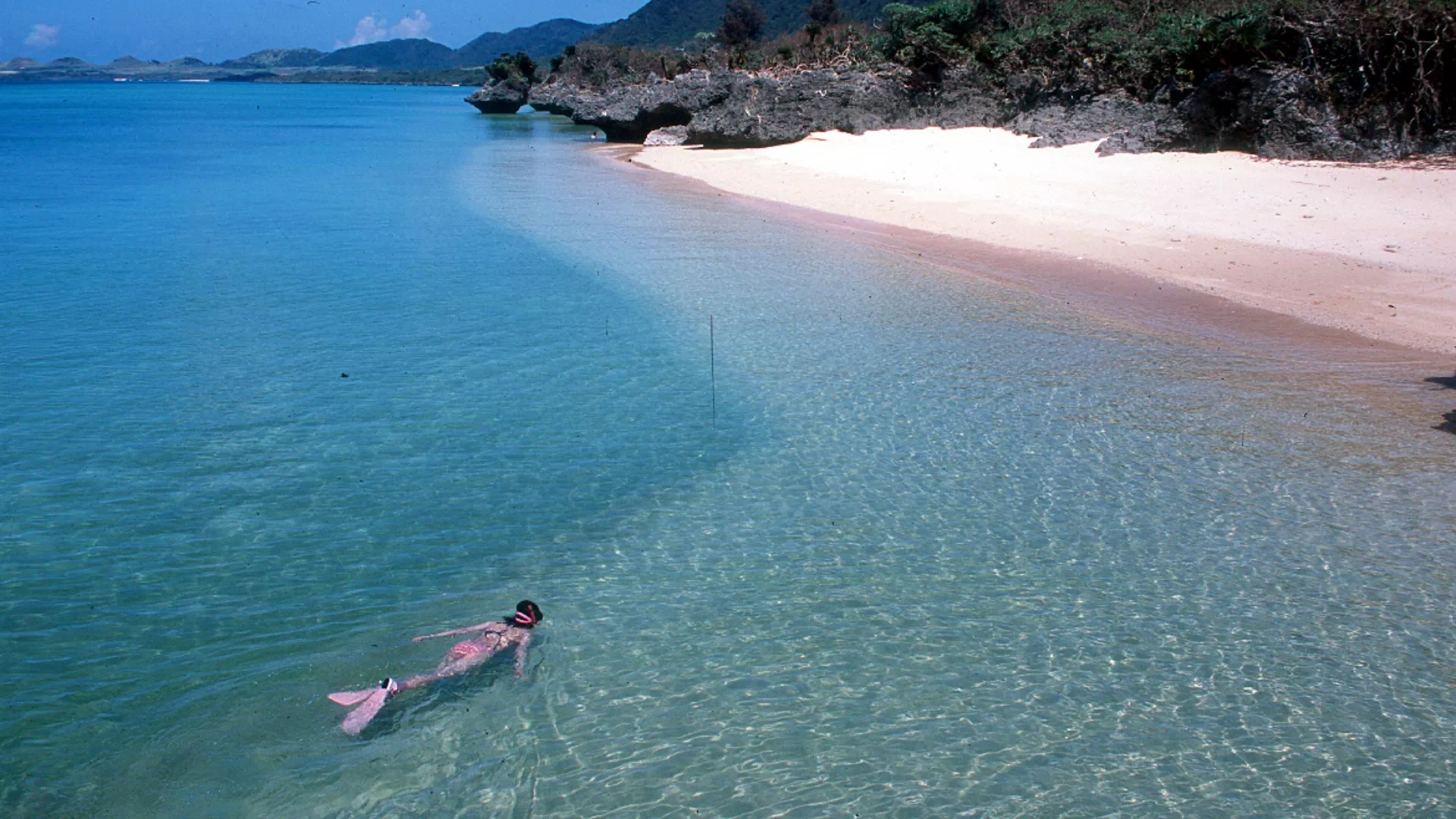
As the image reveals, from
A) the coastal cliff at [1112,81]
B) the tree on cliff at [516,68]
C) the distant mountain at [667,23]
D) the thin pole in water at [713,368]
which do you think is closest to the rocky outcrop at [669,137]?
the coastal cliff at [1112,81]

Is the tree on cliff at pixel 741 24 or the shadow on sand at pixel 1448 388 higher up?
the tree on cliff at pixel 741 24

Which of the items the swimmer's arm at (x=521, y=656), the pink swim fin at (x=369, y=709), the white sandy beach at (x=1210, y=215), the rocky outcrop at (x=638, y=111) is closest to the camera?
the pink swim fin at (x=369, y=709)

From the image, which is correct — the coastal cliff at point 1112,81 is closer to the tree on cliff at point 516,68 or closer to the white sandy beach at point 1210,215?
the white sandy beach at point 1210,215

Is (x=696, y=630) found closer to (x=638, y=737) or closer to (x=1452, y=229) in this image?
(x=638, y=737)

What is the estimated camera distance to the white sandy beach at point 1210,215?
10297 millimetres

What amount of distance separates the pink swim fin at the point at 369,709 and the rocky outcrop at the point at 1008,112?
16.8 metres

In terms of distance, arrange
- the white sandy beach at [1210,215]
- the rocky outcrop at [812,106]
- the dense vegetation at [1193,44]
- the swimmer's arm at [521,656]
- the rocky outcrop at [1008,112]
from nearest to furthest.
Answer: the swimmer's arm at [521,656]
the white sandy beach at [1210,215]
the dense vegetation at [1193,44]
the rocky outcrop at [1008,112]
the rocky outcrop at [812,106]

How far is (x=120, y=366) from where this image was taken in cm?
828

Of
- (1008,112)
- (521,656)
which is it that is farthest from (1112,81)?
(521,656)

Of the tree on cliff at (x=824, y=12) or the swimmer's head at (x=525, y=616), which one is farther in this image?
the tree on cliff at (x=824, y=12)

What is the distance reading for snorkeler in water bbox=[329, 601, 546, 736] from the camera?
12.9ft

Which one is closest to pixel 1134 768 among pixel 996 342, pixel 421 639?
pixel 421 639

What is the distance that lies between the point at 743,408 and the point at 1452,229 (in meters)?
9.46

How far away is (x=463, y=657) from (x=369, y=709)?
1.47 ft
